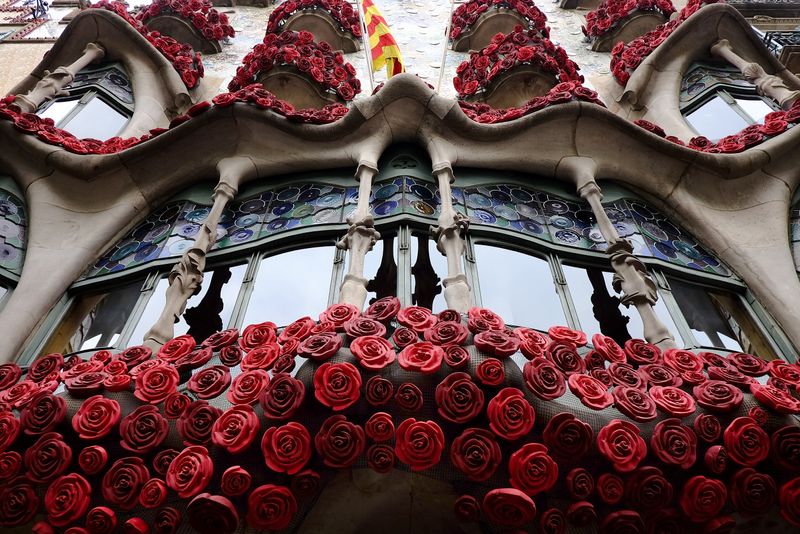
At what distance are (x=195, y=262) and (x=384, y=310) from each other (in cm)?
253

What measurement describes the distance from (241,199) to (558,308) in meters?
3.78

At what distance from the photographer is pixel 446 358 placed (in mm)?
3781

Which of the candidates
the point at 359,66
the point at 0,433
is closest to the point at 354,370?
the point at 0,433

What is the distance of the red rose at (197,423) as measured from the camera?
3.71 metres

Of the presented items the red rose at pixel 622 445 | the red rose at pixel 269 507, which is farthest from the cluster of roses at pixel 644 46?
the red rose at pixel 269 507

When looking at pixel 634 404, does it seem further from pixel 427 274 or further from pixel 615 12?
pixel 615 12

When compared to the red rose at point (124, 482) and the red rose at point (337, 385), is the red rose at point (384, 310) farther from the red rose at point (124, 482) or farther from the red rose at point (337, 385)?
the red rose at point (124, 482)

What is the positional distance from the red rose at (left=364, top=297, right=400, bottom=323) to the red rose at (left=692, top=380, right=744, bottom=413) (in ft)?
6.65

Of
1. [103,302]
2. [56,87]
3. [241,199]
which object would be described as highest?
[56,87]

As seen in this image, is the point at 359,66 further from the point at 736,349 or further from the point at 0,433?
the point at 0,433

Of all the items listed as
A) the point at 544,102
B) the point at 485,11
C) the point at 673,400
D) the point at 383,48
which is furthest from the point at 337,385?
the point at 485,11

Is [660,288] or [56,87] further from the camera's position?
[56,87]

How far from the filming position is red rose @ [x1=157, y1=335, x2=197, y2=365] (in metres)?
4.41

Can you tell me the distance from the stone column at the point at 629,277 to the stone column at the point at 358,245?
229cm
